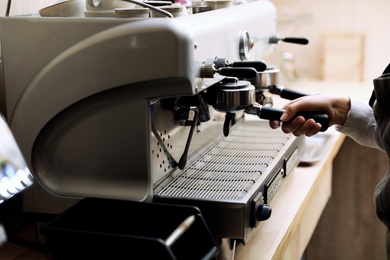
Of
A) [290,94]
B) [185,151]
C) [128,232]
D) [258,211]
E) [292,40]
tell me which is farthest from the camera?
[292,40]

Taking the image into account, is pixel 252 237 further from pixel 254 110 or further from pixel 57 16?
pixel 57 16

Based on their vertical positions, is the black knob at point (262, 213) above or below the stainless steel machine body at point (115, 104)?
below

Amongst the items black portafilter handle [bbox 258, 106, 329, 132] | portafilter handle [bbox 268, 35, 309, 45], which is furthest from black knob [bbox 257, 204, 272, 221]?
portafilter handle [bbox 268, 35, 309, 45]

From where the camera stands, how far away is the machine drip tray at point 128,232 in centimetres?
86

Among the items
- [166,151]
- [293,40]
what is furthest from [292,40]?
[166,151]

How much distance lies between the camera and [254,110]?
117 centimetres

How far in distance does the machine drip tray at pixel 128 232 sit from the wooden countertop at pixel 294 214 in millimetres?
208

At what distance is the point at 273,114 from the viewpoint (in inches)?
46.7

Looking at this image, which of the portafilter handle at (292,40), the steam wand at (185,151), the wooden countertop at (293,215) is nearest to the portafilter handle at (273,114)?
the steam wand at (185,151)

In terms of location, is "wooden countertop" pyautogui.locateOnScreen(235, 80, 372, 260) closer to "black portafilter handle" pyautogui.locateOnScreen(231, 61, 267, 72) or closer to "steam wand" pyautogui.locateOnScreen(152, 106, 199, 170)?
"steam wand" pyautogui.locateOnScreen(152, 106, 199, 170)

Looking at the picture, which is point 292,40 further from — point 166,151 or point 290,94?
point 166,151

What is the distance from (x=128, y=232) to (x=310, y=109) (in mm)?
490

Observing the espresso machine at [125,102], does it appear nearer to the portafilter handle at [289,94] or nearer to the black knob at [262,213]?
the black knob at [262,213]

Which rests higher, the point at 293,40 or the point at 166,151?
the point at 293,40
